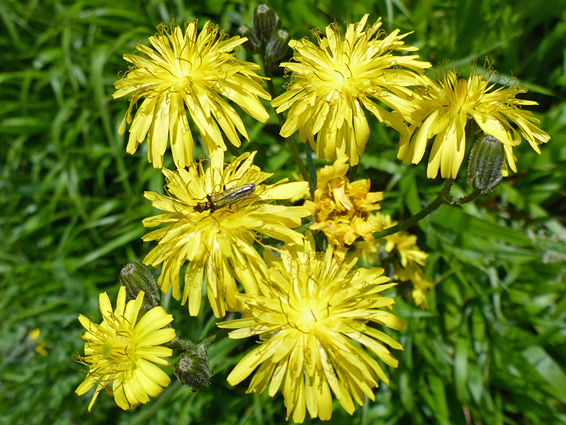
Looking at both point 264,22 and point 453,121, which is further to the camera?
point 264,22

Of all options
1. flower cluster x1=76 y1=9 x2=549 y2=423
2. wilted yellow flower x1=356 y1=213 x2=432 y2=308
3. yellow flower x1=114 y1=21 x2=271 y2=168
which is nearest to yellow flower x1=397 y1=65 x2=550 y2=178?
flower cluster x1=76 y1=9 x2=549 y2=423

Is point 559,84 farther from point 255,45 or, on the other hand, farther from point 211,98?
point 211,98

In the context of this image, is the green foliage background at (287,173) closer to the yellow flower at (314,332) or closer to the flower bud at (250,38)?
the flower bud at (250,38)

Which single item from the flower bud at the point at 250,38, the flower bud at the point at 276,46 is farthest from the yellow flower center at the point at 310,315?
the flower bud at the point at 250,38

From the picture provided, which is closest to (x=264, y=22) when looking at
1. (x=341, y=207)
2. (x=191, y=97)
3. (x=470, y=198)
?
(x=191, y=97)

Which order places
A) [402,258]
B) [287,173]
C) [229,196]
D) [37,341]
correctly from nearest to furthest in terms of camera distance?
[229,196] < [402,258] < [287,173] < [37,341]

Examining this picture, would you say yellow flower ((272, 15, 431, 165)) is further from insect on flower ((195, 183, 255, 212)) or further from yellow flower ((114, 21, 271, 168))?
insect on flower ((195, 183, 255, 212))

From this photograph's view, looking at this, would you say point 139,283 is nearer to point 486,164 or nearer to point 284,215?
point 284,215
